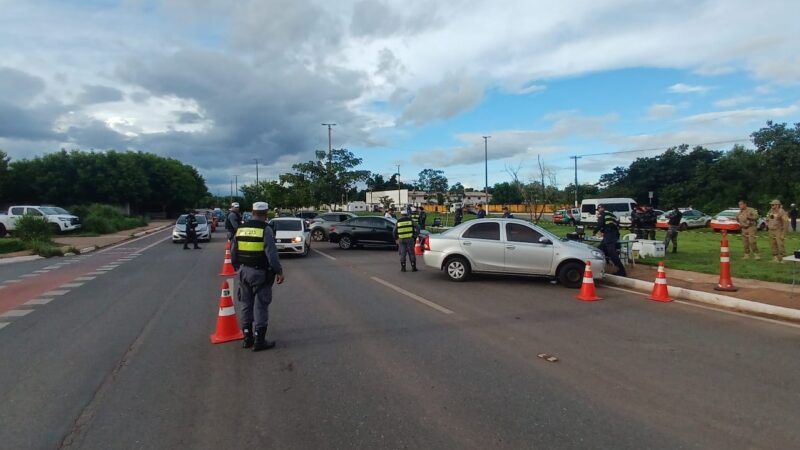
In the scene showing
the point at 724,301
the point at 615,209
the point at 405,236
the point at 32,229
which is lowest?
the point at 724,301

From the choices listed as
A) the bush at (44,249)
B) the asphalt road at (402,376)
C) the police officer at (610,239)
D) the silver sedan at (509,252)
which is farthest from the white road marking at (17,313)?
the bush at (44,249)

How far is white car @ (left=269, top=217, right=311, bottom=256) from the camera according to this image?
58.7 ft

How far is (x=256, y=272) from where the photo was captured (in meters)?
6.35

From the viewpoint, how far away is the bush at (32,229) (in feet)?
73.1

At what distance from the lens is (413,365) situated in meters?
5.64

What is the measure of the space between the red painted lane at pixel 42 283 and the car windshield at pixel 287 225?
5016mm

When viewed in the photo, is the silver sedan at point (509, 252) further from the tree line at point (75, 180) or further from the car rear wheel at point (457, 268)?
the tree line at point (75, 180)

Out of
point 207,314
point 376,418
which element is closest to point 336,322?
point 207,314

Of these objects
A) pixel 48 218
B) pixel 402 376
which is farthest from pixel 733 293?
pixel 48 218

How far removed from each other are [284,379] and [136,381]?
146 cm

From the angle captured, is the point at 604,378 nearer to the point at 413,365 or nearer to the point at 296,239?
the point at 413,365

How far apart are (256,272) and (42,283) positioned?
8.82 meters

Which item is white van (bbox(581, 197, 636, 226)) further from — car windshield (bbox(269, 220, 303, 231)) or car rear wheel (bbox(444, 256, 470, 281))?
car rear wheel (bbox(444, 256, 470, 281))

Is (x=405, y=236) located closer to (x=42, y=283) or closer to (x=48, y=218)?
(x=42, y=283)
